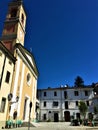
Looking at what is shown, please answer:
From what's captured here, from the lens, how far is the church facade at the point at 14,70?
59.2ft

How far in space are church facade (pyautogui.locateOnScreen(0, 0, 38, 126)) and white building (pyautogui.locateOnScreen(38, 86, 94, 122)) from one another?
1950cm

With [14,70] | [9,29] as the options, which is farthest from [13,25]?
[14,70]

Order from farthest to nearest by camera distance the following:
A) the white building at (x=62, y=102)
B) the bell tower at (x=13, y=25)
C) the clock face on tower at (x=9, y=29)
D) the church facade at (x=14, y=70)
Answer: the white building at (x=62, y=102)
the clock face on tower at (x=9, y=29)
the bell tower at (x=13, y=25)
the church facade at (x=14, y=70)

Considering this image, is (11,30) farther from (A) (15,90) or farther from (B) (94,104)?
(B) (94,104)

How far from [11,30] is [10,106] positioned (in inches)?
526

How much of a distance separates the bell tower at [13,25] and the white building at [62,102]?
81.5 ft

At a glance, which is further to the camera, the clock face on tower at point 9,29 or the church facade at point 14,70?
the clock face on tower at point 9,29

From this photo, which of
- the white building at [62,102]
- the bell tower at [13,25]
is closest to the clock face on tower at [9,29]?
the bell tower at [13,25]

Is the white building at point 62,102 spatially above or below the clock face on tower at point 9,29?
below

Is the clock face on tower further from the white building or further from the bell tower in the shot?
the white building

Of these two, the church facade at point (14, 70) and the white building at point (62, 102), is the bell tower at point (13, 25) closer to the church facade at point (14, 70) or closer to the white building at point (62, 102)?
the church facade at point (14, 70)

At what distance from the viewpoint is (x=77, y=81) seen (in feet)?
229

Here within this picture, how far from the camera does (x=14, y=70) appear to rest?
20812mm

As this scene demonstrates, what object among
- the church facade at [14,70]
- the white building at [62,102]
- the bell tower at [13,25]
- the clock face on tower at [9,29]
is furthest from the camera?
the white building at [62,102]
